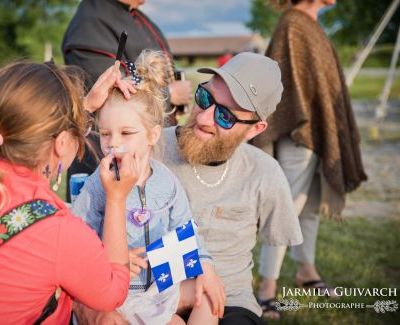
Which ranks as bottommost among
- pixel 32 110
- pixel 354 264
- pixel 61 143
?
pixel 354 264

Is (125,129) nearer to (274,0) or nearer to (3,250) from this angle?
(3,250)

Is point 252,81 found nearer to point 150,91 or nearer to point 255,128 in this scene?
point 255,128

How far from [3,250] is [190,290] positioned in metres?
0.89

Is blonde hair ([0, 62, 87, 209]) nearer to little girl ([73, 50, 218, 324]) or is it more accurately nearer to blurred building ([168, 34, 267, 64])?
little girl ([73, 50, 218, 324])

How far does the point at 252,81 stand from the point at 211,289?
3.38 feet

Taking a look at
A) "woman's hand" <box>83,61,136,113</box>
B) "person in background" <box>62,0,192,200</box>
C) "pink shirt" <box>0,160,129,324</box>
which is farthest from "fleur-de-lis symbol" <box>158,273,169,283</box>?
"person in background" <box>62,0,192,200</box>

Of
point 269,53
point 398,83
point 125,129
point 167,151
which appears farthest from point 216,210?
point 398,83

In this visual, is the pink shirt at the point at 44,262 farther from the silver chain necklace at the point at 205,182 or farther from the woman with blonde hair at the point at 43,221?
the silver chain necklace at the point at 205,182

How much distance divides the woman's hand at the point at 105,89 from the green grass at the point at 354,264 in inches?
87.8

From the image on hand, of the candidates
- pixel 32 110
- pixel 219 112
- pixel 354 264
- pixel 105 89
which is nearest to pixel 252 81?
pixel 219 112

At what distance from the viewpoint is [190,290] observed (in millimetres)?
2123

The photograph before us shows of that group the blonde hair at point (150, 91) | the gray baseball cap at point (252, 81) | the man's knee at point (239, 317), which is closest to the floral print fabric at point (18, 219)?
the blonde hair at point (150, 91)

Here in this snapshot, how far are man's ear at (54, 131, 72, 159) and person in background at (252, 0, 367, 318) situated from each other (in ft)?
7.35

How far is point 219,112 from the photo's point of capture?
2457 millimetres
